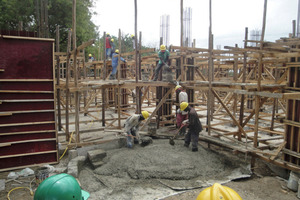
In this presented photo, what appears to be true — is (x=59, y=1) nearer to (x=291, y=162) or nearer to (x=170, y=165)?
(x=170, y=165)

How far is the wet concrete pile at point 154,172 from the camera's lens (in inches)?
222

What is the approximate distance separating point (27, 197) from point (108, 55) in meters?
10.5

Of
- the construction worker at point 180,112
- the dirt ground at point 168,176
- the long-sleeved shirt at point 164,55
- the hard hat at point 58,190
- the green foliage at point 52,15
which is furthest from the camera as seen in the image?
the green foliage at point 52,15

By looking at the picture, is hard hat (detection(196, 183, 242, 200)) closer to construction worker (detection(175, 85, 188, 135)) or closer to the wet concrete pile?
the wet concrete pile

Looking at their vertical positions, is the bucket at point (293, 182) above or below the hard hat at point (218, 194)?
below

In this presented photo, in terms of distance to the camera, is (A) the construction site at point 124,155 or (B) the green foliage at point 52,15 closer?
(A) the construction site at point 124,155

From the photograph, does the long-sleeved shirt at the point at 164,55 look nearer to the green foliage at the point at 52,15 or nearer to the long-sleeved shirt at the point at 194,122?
the long-sleeved shirt at the point at 194,122

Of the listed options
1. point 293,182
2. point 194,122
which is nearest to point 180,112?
point 194,122

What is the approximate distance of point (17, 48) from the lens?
6.84 metres

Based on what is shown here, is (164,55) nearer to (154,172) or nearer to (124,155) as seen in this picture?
(124,155)

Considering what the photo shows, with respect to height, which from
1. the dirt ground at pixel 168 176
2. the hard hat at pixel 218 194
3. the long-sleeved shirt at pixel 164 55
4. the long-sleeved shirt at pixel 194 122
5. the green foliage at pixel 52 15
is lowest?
the dirt ground at pixel 168 176

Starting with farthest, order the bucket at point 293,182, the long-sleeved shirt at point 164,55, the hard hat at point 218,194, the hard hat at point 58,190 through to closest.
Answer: the long-sleeved shirt at point 164,55, the bucket at point 293,182, the hard hat at point 58,190, the hard hat at point 218,194

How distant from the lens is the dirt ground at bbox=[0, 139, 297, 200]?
555cm

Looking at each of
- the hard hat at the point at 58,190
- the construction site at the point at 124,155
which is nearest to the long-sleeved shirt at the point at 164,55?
the construction site at the point at 124,155
